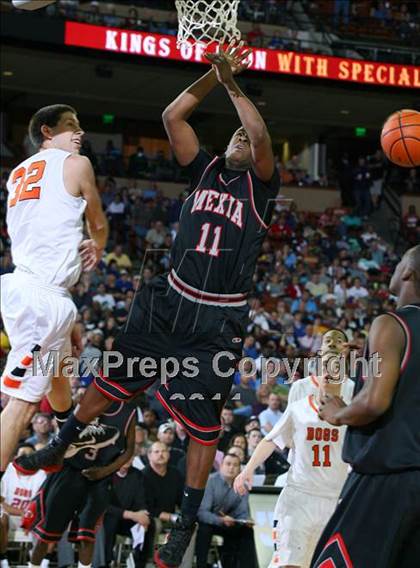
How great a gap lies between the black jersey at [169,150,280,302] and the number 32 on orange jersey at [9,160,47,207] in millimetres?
931

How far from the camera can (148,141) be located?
1169 inches

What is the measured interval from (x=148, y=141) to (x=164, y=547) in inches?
973

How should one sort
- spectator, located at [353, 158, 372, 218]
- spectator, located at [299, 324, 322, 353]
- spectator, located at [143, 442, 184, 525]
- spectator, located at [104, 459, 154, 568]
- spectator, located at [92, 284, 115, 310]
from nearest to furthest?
spectator, located at [104, 459, 154, 568]
spectator, located at [143, 442, 184, 525]
spectator, located at [299, 324, 322, 353]
spectator, located at [92, 284, 115, 310]
spectator, located at [353, 158, 372, 218]

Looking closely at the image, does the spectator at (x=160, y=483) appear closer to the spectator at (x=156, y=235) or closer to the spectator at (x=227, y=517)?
the spectator at (x=227, y=517)

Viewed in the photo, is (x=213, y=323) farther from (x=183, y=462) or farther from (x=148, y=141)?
(x=148, y=141)

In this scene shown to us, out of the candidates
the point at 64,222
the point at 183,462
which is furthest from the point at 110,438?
the point at 64,222

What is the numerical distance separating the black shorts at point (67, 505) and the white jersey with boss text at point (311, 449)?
1.98m

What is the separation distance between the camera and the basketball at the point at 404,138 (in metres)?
7.37

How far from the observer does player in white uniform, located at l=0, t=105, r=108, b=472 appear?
5.77m

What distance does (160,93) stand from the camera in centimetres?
2550

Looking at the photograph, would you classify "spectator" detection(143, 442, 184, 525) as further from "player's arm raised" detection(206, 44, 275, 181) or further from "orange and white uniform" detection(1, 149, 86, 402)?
"player's arm raised" detection(206, 44, 275, 181)

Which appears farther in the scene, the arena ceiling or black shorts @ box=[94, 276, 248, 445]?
the arena ceiling

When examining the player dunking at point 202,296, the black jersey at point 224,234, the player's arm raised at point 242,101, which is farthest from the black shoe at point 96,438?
the player's arm raised at point 242,101

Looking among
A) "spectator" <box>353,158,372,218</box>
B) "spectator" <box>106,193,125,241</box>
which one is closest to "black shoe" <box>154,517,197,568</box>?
"spectator" <box>106,193,125,241</box>
